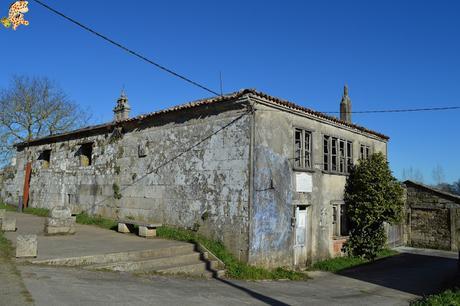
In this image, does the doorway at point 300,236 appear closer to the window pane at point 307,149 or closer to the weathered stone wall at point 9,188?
the window pane at point 307,149

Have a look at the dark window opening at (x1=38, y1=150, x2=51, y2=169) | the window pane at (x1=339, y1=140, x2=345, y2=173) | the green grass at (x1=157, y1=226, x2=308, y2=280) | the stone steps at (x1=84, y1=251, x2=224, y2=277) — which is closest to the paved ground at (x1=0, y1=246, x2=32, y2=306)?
the stone steps at (x1=84, y1=251, x2=224, y2=277)

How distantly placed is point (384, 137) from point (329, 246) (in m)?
7.53

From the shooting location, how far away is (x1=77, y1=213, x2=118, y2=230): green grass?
1517 cm

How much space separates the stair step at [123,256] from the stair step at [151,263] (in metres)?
0.20

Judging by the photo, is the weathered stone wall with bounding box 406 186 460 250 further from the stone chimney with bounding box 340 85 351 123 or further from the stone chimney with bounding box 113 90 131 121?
the stone chimney with bounding box 113 90 131 121

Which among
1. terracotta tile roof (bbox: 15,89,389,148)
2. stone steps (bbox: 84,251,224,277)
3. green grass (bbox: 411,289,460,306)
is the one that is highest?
terracotta tile roof (bbox: 15,89,389,148)

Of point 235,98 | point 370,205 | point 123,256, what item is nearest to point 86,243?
point 123,256

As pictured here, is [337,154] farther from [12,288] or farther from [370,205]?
[12,288]

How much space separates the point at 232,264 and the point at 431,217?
14917 mm

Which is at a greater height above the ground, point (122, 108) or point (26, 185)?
point (122, 108)

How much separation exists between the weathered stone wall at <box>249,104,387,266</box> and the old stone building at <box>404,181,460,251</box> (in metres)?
8.70

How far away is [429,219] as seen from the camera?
2128 cm

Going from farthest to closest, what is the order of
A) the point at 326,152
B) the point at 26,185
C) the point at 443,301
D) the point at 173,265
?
the point at 26,185 → the point at 326,152 → the point at 173,265 → the point at 443,301

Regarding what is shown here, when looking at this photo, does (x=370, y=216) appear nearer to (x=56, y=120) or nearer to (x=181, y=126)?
(x=181, y=126)
